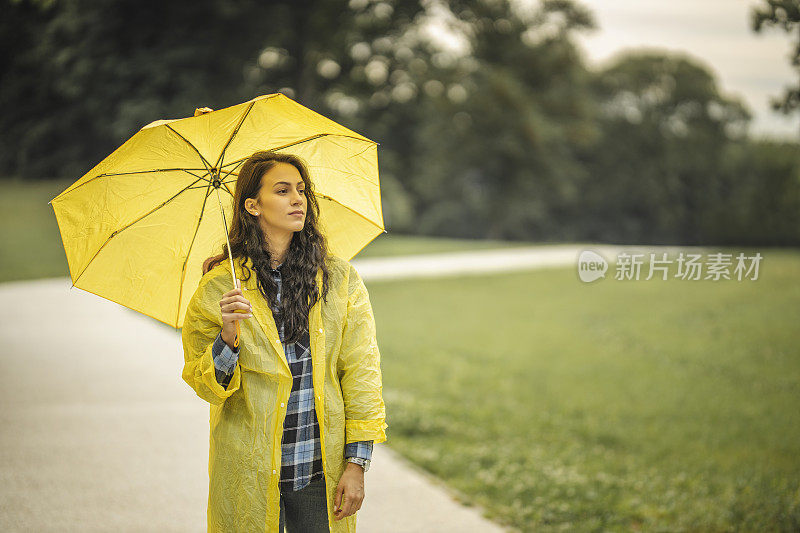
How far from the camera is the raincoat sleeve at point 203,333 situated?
2.04 meters

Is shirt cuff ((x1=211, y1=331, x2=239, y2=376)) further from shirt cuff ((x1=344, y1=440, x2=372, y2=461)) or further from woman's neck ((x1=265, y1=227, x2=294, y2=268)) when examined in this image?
shirt cuff ((x1=344, y1=440, x2=372, y2=461))

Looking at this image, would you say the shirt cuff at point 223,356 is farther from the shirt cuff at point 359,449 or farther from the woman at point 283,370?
the shirt cuff at point 359,449

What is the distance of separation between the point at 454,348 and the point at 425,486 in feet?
18.8

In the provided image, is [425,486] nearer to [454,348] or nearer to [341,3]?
[454,348]

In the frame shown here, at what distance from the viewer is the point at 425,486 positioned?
14.2ft

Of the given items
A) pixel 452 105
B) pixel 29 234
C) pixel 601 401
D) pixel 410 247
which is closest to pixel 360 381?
pixel 601 401

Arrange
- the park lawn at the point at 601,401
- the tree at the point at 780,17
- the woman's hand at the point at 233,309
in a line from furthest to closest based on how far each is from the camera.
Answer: the park lawn at the point at 601,401 → the tree at the point at 780,17 → the woman's hand at the point at 233,309

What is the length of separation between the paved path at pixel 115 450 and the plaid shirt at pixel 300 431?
5.23ft

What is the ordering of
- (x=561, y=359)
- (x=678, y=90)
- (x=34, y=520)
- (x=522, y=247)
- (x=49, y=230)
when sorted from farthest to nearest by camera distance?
1. (x=678, y=90)
2. (x=522, y=247)
3. (x=49, y=230)
4. (x=561, y=359)
5. (x=34, y=520)

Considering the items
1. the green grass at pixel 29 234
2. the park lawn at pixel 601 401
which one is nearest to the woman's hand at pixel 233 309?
the park lawn at pixel 601 401

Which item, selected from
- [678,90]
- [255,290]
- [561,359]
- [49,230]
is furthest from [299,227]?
[678,90]

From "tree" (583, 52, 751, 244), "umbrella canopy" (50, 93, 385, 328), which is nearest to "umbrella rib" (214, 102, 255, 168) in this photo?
"umbrella canopy" (50, 93, 385, 328)

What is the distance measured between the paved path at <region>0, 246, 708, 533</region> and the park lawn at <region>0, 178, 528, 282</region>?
7.61 meters

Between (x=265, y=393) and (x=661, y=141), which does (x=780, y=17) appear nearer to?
(x=265, y=393)
